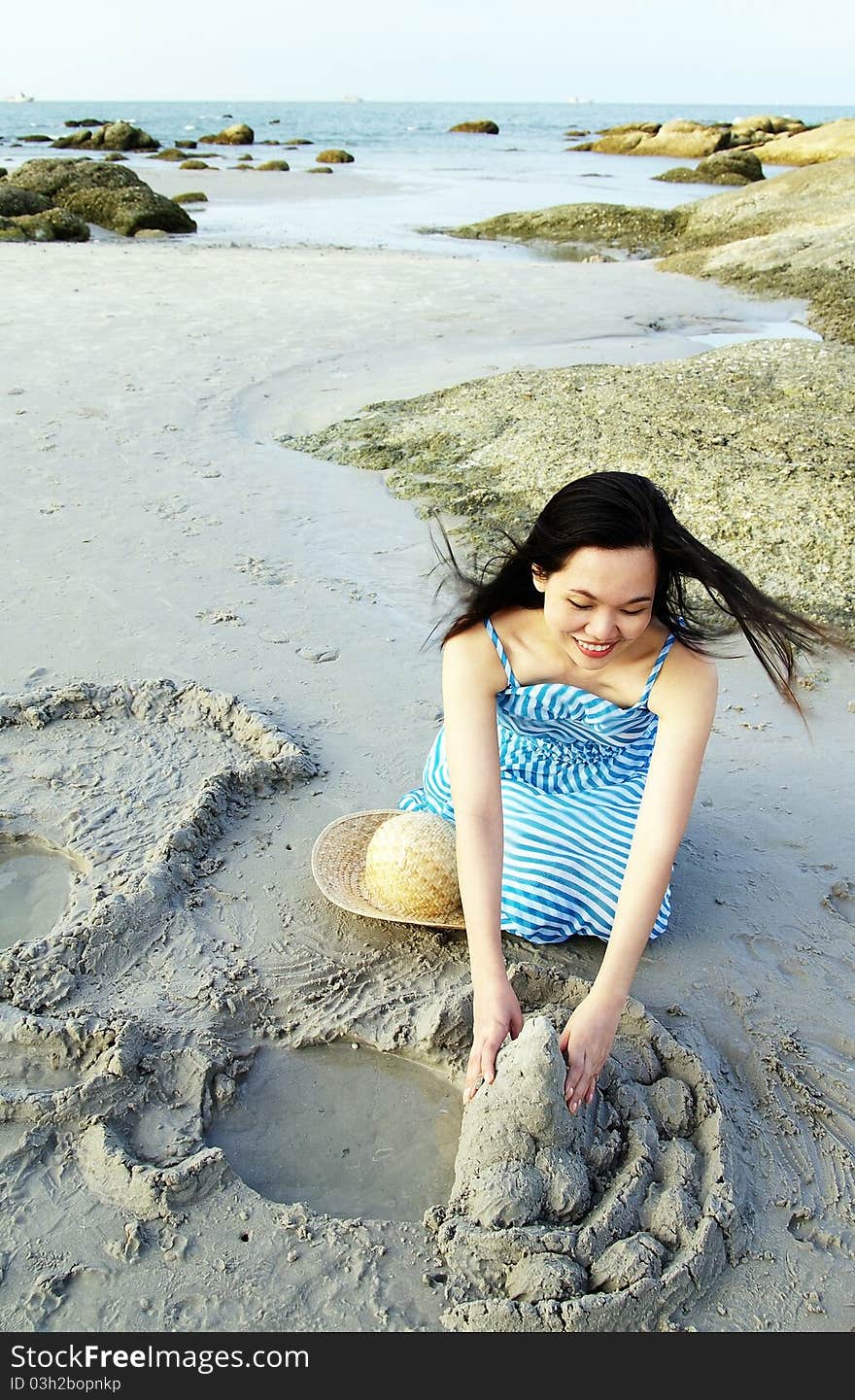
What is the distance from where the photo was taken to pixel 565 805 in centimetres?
287

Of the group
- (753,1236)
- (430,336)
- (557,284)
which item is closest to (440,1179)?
(753,1236)

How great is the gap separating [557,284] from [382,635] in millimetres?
7971

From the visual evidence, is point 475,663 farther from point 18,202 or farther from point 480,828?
point 18,202

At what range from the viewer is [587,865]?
2770 millimetres

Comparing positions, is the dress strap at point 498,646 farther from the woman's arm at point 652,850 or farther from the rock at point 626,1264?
the rock at point 626,1264

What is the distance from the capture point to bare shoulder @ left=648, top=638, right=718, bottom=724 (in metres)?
2.35

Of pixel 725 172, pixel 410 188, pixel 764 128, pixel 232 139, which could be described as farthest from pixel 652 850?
pixel 232 139

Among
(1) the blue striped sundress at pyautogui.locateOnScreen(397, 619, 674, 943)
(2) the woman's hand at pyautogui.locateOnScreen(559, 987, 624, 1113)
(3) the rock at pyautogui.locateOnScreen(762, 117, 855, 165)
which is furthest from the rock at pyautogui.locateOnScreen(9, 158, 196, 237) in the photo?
(2) the woman's hand at pyautogui.locateOnScreen(559, 987, 624, 1113)

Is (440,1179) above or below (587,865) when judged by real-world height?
below

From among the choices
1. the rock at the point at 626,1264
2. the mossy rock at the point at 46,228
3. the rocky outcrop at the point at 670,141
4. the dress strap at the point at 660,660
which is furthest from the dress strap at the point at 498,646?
the rocky outcrop at the point at 670,141

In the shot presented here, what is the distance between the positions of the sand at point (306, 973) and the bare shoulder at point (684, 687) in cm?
67
